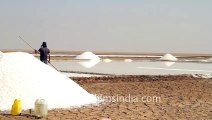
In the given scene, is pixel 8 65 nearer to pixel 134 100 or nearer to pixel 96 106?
pixel 96 106

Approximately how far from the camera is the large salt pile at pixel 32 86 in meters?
9.90

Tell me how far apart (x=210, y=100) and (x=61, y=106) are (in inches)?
202

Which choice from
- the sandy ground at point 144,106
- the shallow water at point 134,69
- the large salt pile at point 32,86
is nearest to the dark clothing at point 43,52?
the sandy ground at point 144,106

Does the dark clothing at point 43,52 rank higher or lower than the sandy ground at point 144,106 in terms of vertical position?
higher

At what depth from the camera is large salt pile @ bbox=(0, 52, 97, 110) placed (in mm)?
9898

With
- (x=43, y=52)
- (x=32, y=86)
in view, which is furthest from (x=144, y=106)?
(x=43, y=52)

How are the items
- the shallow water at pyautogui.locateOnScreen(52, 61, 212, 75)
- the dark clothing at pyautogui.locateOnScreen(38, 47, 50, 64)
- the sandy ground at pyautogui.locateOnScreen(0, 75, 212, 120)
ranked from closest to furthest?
the sandy ground at pyautogui.locateOnScreen(0, 75, 212, 120), the dark clothing at pyautogui.locateOnScreen(38, 47, 50, 64), the shallow water at pyautogui.locateOnScreen(52, 61, 212, 75)

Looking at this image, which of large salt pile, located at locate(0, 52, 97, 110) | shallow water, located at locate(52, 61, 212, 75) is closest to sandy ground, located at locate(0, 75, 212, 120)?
large salt pile, located at locate(0, 52, 97, 110)

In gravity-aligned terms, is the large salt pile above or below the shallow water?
below

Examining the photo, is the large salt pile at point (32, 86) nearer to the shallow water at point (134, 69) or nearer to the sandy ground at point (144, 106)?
the sandy ground at point (144, 106)

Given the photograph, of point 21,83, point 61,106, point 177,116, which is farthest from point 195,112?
point 21,83

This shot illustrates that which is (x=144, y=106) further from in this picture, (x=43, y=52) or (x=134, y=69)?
(x=134, y=69)

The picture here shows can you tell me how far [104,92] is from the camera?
13.5 meters

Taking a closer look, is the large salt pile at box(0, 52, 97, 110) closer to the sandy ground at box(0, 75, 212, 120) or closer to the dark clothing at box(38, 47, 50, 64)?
the sandy ground at box(0, 75, 212, 120)
